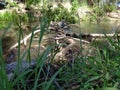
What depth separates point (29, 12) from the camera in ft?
61.7

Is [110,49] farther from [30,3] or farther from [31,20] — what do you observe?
[30,3]

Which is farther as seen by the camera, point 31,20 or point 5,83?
point 31,20

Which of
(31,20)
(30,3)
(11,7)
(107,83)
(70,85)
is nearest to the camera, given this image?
(107,83)

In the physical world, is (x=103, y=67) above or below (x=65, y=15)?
above

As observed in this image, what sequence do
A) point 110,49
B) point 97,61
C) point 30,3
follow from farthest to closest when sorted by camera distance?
point 30,3
point 110,49
point 97,61

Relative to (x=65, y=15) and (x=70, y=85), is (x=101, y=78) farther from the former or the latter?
(x=65, y=15)

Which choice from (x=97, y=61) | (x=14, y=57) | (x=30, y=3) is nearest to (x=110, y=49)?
(x=97, y=61)

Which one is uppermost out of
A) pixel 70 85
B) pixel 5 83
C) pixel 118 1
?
pixel 5 83

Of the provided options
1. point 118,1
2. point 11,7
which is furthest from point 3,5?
point 118,1

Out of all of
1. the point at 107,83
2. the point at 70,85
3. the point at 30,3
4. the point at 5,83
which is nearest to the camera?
the point at 5,83

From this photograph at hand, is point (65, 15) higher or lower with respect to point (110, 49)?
lower

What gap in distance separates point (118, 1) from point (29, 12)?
14.0 m

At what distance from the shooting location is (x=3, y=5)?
18.9 metres

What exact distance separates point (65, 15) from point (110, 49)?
14.8m
